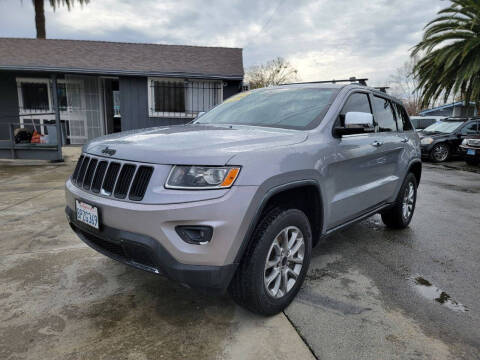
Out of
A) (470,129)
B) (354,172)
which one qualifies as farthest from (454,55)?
(354,172)

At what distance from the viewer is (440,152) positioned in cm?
1276

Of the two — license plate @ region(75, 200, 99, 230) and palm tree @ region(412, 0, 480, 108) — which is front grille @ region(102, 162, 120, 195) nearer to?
license plate @ region(75, 200, 99, 230)

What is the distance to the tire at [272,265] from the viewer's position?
85.7 inches

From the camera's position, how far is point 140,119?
40.2 feet

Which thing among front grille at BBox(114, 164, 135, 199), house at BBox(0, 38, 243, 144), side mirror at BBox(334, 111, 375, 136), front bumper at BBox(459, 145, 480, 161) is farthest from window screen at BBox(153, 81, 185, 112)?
front grille at BBox(114, 164, 135, 199)

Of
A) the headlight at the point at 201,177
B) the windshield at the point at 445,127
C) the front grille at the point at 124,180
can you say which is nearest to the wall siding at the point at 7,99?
the front grille at the point at 124,180

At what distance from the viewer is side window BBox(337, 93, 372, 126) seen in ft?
10.1

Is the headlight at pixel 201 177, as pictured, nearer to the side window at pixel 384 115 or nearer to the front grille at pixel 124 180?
the front grille at pixel 124 180

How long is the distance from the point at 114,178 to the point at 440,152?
526 inches

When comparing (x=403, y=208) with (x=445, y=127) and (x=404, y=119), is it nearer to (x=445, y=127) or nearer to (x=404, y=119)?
(x=404, y=119)

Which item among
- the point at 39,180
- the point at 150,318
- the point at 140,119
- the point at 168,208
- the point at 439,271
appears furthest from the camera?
the point at 140,119

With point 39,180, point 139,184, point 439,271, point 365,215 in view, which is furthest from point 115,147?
point 39,180

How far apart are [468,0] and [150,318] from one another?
19.2 m

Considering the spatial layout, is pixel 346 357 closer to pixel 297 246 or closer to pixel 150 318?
pixel 297 246
